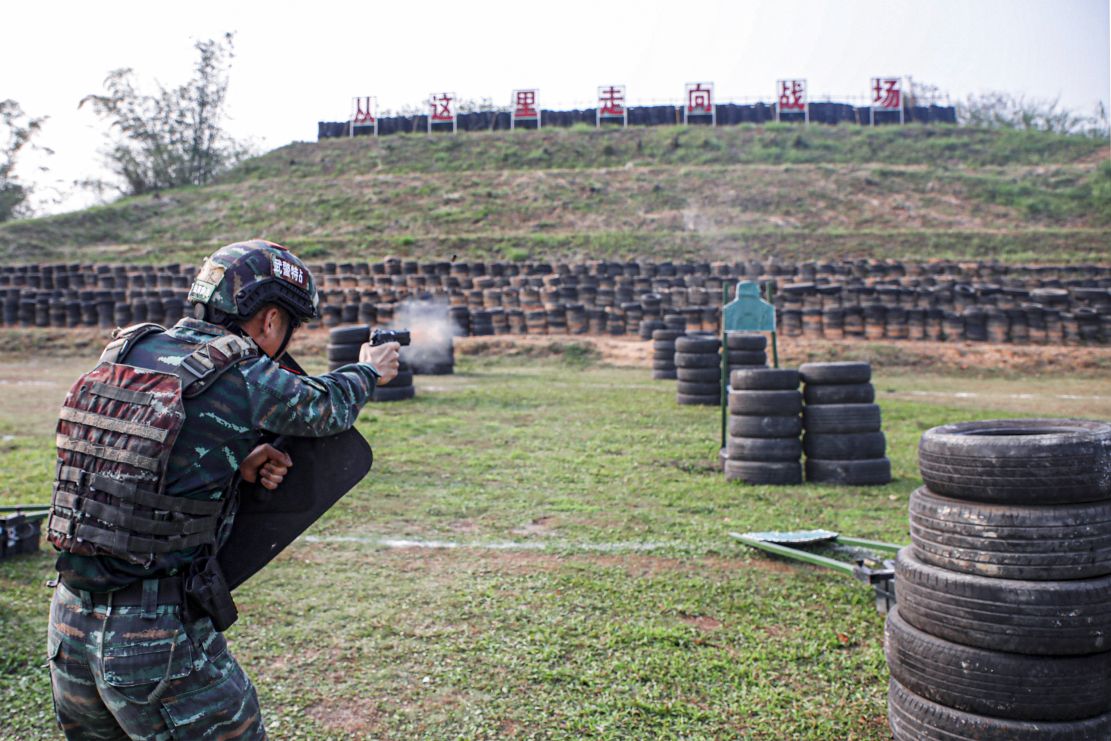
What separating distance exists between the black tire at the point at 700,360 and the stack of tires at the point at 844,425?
5.33 m

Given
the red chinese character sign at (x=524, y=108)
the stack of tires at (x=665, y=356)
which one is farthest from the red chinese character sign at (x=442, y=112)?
the stack of tires at (x=665, y=356)

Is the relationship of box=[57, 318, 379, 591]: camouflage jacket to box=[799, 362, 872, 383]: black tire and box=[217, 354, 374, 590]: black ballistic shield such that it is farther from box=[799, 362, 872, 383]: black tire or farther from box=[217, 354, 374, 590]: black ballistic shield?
box=[799, 362, 872, 383]: black tire

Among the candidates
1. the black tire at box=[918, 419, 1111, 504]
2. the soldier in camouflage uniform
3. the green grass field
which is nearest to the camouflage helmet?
the soldier in camouflage uniform

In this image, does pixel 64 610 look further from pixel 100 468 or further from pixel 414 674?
pixel 414 674

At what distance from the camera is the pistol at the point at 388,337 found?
9.62 ft

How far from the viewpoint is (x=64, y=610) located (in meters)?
2.38

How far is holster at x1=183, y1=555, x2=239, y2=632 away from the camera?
7.84ft

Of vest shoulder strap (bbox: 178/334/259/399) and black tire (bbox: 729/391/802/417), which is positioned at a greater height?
vest shoulder strap (bbox: 178/334/259/399)

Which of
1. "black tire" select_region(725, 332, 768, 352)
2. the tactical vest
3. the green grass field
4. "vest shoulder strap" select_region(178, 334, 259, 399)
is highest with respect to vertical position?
"vest shoulder strap" select_region(178, 334, 259, 399)

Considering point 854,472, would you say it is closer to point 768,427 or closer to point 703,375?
point 768,427

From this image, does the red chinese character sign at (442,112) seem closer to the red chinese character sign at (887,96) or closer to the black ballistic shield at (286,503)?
the red chinese character sign at (887,96)

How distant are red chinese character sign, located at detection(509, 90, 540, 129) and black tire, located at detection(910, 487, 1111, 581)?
54302 mm

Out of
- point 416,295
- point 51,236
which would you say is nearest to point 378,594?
point 416,295

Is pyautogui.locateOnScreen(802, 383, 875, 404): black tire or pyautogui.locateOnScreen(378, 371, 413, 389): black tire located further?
pyautogui.locateOnScreen(378, 371, 413, 389): black tire
